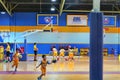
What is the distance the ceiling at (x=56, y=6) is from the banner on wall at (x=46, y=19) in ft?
2.37

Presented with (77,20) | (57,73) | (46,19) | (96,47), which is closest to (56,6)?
(46,19)

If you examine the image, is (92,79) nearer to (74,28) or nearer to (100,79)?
(100,79)

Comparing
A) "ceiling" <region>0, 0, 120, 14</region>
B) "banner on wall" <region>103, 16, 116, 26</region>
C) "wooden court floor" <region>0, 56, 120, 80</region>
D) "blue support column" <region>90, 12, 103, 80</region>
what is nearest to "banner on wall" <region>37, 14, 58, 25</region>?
"ceiling" <region>0, 0, 120, 14</region>

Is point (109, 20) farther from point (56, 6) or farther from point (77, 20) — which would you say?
point (56, 6)

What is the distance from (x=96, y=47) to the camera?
40.4ft

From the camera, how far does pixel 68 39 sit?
1719 inches

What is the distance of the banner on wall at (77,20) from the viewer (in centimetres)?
4312

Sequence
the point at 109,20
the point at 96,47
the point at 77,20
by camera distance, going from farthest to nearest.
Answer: the point at 109,20, the point at 77,20, the point at 96,47

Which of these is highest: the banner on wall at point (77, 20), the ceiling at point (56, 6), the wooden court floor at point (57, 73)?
the ceiling at point (56, 6)

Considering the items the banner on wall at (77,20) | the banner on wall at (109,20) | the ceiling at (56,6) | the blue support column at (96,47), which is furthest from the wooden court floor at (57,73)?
the banner on wall at (109,20)

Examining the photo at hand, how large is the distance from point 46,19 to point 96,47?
102 feet

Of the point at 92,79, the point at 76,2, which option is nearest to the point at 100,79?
the point at 92,79

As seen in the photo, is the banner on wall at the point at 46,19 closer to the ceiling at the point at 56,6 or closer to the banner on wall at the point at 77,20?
the ceiling at the point at 56,6

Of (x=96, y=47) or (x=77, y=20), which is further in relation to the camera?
(x=77, y=20)
